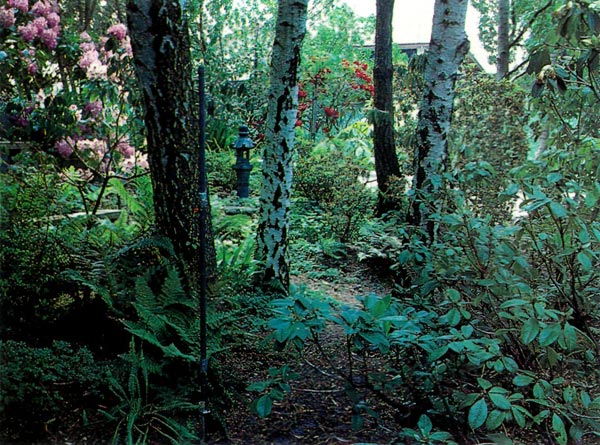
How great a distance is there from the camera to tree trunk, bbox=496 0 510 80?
6875 mm

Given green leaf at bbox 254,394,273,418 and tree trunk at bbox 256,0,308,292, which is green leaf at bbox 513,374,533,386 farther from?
tree trunk at bbox 256,0,308,292

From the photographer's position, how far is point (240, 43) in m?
10.6

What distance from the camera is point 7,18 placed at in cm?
405

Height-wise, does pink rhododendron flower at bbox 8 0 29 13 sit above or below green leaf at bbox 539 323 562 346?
above

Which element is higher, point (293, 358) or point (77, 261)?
point (77, 261)

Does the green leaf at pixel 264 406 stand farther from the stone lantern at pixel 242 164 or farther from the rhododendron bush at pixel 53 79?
the stone lantern at pixel 242 164

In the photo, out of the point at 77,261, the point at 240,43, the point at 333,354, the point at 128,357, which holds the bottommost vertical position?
the point at 333,354

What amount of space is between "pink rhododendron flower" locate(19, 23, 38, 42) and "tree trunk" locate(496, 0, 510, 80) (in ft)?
16.1

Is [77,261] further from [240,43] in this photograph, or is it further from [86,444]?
[240,43]

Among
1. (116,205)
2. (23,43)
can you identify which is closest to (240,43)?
(116,205)

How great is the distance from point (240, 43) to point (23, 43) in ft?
22.9

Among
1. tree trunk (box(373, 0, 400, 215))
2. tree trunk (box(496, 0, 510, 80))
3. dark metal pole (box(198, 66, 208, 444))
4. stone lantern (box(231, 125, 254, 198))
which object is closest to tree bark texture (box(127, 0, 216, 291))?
dark metal pole (box(198, 66, 208, 444))

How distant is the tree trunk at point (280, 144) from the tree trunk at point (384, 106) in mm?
2569

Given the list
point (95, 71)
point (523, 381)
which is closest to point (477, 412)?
point (523, 381)
